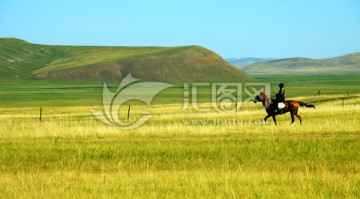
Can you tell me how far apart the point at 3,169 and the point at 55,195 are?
5.88m

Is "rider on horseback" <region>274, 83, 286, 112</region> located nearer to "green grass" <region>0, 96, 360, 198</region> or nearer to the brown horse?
the brown horse

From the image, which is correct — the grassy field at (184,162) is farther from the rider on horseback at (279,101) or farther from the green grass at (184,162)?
the rider on horseback at (279,101)

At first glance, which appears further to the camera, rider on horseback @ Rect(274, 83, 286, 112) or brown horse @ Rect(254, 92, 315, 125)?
brown horse @ Rect(254, 92, 315, 125)

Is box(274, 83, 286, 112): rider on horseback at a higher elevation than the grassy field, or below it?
higher

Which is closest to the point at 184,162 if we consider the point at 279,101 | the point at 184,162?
the point at 184,162

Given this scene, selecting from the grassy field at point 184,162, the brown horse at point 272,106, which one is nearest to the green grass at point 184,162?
the grassy field at point 184,162

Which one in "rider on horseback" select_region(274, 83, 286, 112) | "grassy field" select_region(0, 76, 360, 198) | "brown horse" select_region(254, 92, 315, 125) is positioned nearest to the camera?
"grassy field" select_region(0, 76, 360, 198)

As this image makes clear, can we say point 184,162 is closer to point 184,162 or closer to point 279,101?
point 184,162

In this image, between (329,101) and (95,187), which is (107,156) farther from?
(329,101)

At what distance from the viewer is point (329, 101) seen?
53281 millimetres

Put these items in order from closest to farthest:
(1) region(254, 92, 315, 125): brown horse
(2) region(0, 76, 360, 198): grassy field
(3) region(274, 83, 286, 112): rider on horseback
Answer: (2) region(0, 76, 360, 198): grassy field, (3) region(274, 83, 286, 112): rider on horseback, (1) region(254, 92, 315, 125): brown horse

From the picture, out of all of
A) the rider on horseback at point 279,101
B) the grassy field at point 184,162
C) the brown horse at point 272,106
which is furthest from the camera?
the brown horse at point 272,106

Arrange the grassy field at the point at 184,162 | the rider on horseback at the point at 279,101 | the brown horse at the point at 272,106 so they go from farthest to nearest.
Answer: the brown horse at the point at 272,106 < the rider on horseback at the point at 279,101 < the grassy field at the point at 184,162

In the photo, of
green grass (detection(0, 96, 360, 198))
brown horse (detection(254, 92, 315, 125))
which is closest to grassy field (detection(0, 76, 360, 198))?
green grass (detection(0, 96, 360, 198))
